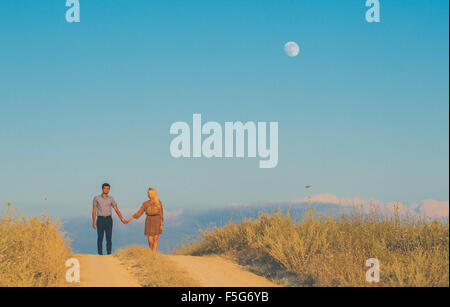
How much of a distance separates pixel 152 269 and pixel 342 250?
15.7ft

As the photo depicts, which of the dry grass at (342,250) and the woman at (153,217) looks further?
the woman at (153,217)

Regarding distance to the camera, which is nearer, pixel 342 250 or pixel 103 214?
pixel 342 250

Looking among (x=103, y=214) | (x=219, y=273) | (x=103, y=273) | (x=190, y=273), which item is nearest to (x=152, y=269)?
(x=190, y=273)

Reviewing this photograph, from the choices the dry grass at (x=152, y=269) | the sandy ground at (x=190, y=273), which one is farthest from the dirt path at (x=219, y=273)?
the dry grass at (x=152, y=269)

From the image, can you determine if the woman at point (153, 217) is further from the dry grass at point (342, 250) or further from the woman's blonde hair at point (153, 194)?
the dry grass at point (342, 250)

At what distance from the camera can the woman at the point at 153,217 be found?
1362cm

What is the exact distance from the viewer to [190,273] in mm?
10422

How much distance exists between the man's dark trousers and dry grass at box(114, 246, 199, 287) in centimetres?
77

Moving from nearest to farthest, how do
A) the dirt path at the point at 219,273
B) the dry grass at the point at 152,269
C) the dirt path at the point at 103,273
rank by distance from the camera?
the dry grass at the point at 152,269
the dirt path at the point at 103,273
the dirt path at the point at 219,273
